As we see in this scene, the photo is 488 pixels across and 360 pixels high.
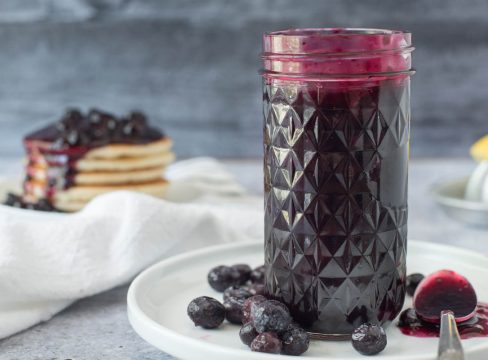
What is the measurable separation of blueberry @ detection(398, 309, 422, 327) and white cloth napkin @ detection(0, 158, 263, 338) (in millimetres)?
573

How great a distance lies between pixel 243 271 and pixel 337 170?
365 millimetres

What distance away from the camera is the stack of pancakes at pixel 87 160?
209 cm

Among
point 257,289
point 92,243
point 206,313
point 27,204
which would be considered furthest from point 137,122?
point 206,313

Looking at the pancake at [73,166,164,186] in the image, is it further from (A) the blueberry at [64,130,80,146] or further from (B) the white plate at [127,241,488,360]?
(B) the white plate at [127,241,488,360]

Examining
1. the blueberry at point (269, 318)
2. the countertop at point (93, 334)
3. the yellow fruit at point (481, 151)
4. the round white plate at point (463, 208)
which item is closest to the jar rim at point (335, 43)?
the blueberry at point (269, 318)

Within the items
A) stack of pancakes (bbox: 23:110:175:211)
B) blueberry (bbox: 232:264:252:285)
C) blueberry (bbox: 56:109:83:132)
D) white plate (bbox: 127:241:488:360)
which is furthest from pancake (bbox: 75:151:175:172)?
blueberry (bbox: 232:264:252:285)

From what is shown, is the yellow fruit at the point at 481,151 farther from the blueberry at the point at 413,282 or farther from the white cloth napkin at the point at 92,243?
the blueberry at the point at 413,282

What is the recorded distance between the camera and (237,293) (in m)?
1.20

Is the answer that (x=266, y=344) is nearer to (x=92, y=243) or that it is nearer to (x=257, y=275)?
(x=257, y=275)

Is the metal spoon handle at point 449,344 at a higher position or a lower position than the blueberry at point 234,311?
higher

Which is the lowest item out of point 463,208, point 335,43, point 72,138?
point 463,208

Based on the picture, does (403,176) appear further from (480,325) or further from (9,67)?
(9,67)

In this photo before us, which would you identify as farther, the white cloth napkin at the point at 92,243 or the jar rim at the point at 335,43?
the white cloth napkin at the point at 92,243

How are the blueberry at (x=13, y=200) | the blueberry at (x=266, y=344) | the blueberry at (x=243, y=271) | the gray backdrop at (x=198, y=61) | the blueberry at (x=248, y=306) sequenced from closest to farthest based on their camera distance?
the blueberry at (x=266, y=344), the blueberry at (x=248, y=306), the blueberry at (x=243, y=271), the blueberry at (x=13, y=200), the gray backdrop at (x=198, y=61)
